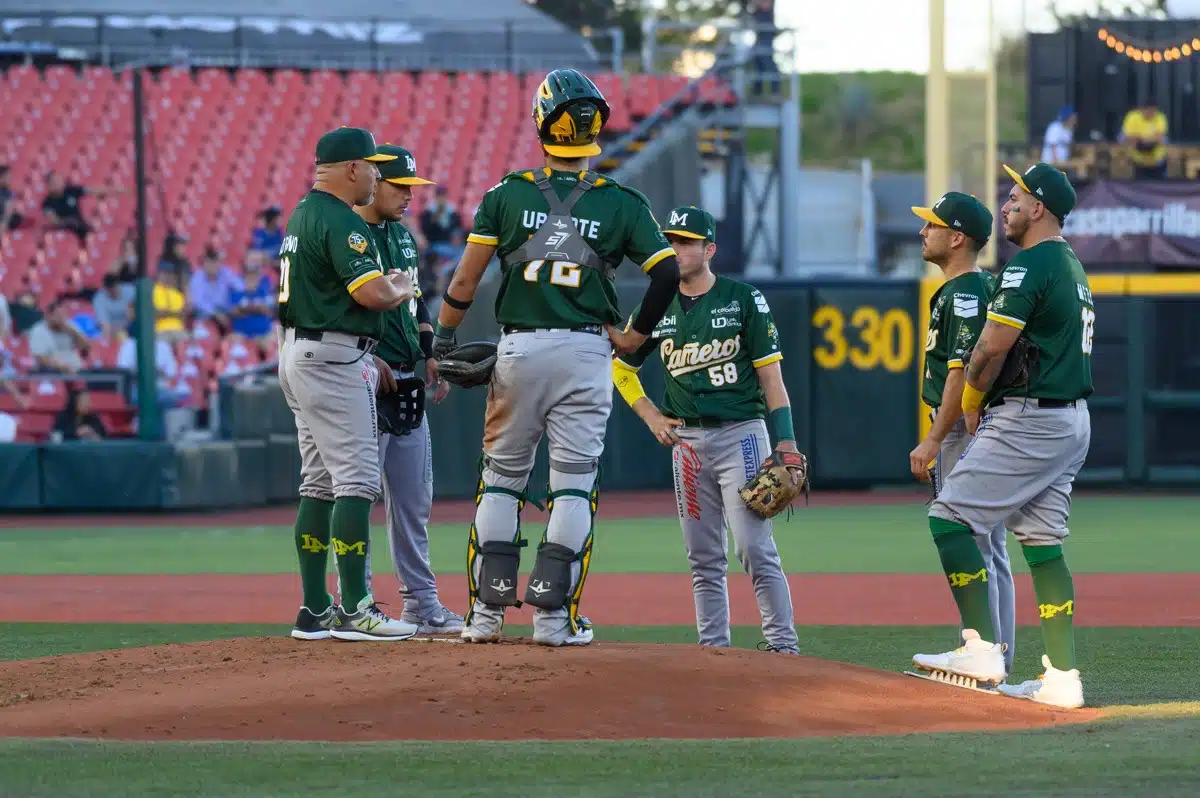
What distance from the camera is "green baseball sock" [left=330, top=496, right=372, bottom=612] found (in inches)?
275

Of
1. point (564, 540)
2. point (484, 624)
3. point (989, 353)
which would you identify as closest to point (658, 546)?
point (484, 624)

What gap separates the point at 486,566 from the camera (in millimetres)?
6777

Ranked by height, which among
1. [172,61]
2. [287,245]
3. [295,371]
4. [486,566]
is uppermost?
[172,61]

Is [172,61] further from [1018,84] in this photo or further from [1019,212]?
[1019,212]

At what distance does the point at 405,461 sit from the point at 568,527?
1.23m

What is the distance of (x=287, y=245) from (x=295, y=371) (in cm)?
52

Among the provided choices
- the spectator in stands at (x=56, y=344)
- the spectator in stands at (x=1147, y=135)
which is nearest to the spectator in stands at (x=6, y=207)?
the spectator in stands at (x=56, y=344)

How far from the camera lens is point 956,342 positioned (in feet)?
22.9

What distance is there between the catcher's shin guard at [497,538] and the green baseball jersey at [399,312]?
1.05 m

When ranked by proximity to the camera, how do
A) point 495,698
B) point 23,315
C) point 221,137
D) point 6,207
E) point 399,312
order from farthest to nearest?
point 221,137
point 6,207
point 23,315
point 399,312
point 495,698

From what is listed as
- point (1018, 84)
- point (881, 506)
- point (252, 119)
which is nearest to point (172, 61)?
point (252, 119)

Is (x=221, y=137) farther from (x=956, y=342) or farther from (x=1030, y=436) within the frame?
(x=1030, y=436)

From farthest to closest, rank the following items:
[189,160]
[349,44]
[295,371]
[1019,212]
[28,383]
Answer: [349,44], [189,160], [28,383], [295,371], [1019,212]

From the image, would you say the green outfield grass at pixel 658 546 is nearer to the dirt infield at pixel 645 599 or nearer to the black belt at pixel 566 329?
the dirt infield at pixel 645 599
